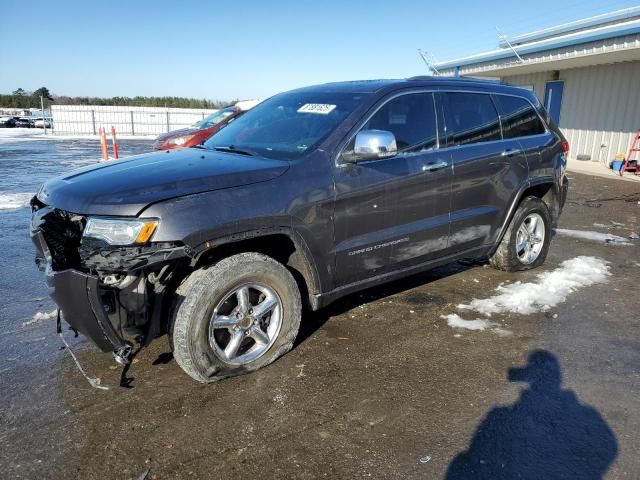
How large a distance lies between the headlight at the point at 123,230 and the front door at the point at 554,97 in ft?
58.5

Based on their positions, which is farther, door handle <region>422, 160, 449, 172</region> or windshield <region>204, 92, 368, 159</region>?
door handle <region>422, 160, 449, 172</region>

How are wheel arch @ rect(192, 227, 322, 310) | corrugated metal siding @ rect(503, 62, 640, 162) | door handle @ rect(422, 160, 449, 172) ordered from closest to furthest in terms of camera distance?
wheel arch @ rect(192, 227, 322, 310) < door handle @ rect(422, 160, 449, 172) < corrugated metal siding @ rect(503, 62, 640, 162)

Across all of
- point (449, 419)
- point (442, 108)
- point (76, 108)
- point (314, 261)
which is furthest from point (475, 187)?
point (76, 108)

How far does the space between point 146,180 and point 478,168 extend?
9.41 ft

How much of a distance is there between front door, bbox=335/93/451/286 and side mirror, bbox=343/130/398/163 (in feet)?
0.24

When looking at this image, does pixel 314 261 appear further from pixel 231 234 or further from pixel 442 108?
pixel 442 108

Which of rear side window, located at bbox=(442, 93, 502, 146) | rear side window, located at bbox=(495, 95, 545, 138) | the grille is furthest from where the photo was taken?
rear side window, located at bbox=(495, 95, 545, 138)

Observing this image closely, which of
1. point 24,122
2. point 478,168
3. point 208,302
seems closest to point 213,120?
point 478,168

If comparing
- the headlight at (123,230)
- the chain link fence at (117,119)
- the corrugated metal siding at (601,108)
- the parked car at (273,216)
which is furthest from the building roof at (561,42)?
the chain link fence at (117,119)

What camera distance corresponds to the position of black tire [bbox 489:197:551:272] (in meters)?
5.11

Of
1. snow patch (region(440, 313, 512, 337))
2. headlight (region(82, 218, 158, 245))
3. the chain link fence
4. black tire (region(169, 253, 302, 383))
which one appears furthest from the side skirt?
the chain link fence

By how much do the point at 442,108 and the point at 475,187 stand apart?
769 millimetres

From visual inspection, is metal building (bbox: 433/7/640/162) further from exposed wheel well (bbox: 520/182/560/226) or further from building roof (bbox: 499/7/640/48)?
exposed wheel well (bbox: 520/182/560/226)

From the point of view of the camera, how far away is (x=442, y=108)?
422cm
